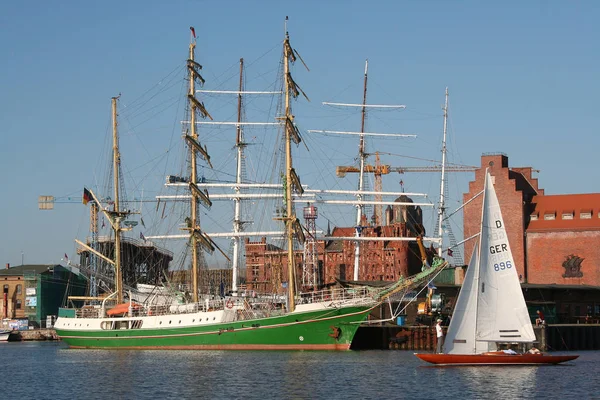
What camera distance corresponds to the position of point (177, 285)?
3376 inches

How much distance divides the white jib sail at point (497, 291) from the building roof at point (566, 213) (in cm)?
5708

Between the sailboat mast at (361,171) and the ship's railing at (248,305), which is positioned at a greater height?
the sailboat mast at (361,171)

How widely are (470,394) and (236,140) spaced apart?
68308 mm

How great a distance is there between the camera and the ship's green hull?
70438 mm

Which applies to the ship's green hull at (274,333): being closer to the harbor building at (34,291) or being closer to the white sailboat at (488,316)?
the white sailboat at (488,316)

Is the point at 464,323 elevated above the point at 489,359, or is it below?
above

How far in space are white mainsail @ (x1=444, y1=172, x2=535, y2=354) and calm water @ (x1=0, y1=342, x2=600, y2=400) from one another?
1523 millimetres

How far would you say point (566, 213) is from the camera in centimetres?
10869

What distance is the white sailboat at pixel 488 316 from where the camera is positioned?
51.0m

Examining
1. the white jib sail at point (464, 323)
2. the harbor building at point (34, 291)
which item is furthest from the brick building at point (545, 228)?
the harbor building at point (34, 291)

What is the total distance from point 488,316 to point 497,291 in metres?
1.34

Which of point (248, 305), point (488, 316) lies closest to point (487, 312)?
point (488, 316)

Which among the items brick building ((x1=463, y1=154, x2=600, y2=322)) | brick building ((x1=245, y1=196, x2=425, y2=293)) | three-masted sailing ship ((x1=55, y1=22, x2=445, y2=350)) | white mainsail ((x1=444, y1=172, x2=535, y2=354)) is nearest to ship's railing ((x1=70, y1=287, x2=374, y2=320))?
three-masted sailing ship ((x1=55, y1=22, x2=445, y2=350))

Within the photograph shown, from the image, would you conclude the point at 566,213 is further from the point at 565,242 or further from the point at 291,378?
the point at 291,378
